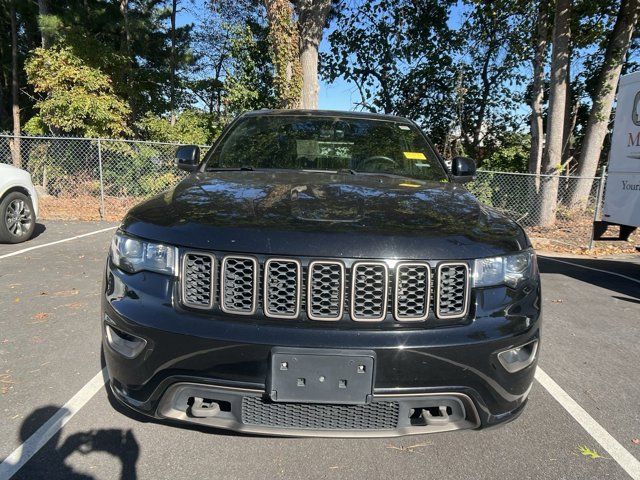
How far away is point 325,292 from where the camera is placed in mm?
1900

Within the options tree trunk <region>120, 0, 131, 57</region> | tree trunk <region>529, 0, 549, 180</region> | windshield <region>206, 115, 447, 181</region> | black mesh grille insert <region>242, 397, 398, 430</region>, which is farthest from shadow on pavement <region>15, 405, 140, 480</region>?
tree trunk <region>120, 0, 131, 57</region>

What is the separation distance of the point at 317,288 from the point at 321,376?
1.14 feet

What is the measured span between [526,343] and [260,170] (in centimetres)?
193

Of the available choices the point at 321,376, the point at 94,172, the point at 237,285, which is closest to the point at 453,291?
the point at 321,376

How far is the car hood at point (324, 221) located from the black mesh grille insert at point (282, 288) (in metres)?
0.06

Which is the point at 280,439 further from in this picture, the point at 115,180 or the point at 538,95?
the point at 538,95

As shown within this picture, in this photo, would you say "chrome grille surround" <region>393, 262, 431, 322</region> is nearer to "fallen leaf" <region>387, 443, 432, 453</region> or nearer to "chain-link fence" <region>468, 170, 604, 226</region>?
"fallen leaf" <region>387, 443, 432, 453</region>

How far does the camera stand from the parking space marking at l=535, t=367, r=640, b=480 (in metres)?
2.33

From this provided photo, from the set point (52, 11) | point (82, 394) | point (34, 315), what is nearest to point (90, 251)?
point (34, 315)

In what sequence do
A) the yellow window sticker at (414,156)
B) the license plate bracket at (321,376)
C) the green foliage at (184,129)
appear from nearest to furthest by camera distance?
the license plate bracket at (321,376), the yellow window sticker at (414,156), the green foliage at (184,129)

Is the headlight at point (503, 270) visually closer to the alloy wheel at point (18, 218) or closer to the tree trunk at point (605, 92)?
the alloy wheel at point (18, 218)

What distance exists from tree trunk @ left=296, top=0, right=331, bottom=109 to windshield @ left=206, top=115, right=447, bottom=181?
8490 mm

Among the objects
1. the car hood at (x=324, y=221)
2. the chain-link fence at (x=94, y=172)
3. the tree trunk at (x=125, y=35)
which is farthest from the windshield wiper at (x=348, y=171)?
the tree trunk at (x=125, y=35)

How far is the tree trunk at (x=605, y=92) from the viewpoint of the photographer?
36.3 ft
